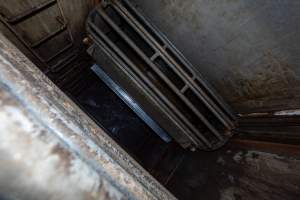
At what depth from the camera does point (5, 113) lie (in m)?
0.36

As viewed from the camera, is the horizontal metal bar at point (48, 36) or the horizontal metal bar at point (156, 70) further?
the horizontal metal bar at point (156, 70)

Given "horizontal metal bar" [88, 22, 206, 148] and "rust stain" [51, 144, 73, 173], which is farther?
"horizontal metal bar" [88, 22, 206, 148]

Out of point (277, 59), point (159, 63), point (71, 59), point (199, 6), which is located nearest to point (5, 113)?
point (277, 59)

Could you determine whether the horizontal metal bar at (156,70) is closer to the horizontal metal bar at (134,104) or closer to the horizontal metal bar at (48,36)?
the horizontal metal bar at (48,36)

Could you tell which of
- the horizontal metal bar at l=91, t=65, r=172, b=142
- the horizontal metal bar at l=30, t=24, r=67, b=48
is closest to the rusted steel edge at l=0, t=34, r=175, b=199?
the horizontal metal bar at l=30, t=24, r=67, b=48

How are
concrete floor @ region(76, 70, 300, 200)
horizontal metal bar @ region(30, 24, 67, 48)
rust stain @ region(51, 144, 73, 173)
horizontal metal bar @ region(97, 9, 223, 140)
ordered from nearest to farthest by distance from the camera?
rust stain @ region(51, 144, 73, 173), concrete floor @ region(76, 70, 300, 200), horizontal metal bar @ region(30, 24, 67, 48), horizontal metal bar @ region(97, 9, 223, 140)

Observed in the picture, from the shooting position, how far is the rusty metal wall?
158 centimetres

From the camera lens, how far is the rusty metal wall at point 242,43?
62.1 inches

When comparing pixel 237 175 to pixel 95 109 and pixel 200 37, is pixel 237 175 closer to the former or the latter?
pixel 200 37

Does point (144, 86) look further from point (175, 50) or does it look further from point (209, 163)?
point (209, 163)

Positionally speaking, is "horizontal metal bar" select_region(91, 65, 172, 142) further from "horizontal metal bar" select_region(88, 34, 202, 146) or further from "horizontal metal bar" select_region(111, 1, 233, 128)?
"horizontal metal bar" select_region(111, 1, 233, 128)

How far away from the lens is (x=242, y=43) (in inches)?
74.3

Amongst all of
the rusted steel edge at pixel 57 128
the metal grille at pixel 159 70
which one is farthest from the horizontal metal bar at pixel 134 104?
the rusted steel edge at pixel 57 128

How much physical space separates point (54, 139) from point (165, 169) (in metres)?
Result: 2.66
